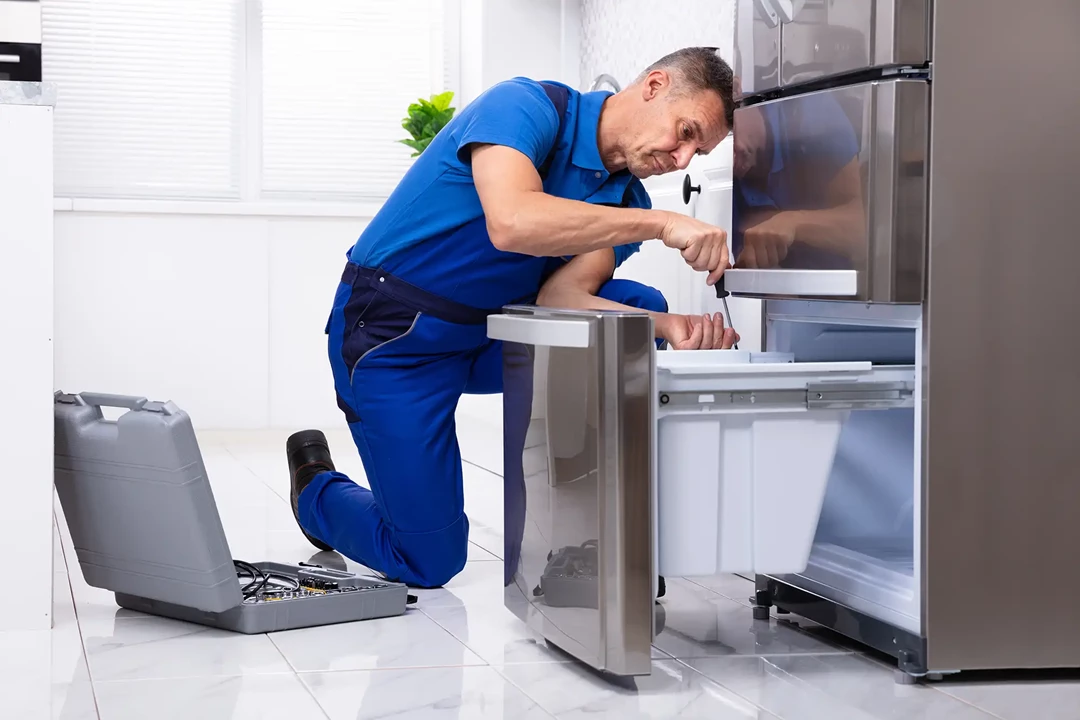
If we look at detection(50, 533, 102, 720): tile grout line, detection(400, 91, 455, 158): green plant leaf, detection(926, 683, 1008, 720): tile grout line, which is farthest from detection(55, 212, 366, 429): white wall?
detection(926, 683, 1008, 720): tile grout line

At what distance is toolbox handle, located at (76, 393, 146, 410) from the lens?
6.29ft

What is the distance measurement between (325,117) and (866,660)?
3.75 m

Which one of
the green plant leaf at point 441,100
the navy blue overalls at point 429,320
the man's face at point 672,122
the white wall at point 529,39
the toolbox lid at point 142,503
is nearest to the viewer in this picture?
the toolbox lid at point 142,503

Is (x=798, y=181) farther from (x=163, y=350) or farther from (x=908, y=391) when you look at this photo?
(x=163, y=350)

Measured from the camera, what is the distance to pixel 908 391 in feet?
5.85

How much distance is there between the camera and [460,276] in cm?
223

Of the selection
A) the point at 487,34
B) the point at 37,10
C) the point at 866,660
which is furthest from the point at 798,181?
the point at 487,34

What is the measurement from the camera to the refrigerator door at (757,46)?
193cm

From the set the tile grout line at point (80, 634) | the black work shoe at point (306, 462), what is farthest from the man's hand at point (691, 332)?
the tile grout line at point (80, 634)

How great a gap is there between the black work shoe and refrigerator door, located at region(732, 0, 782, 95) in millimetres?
1223

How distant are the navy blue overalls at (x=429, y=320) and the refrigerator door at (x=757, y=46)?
0.28m

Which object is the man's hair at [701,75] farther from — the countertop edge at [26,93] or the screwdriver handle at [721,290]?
the countertop edge at [26,93]

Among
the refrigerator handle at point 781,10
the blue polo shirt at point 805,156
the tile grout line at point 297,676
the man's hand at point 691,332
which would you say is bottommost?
the tile grout line at point 297,676

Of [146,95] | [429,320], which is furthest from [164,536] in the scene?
[146,95]
